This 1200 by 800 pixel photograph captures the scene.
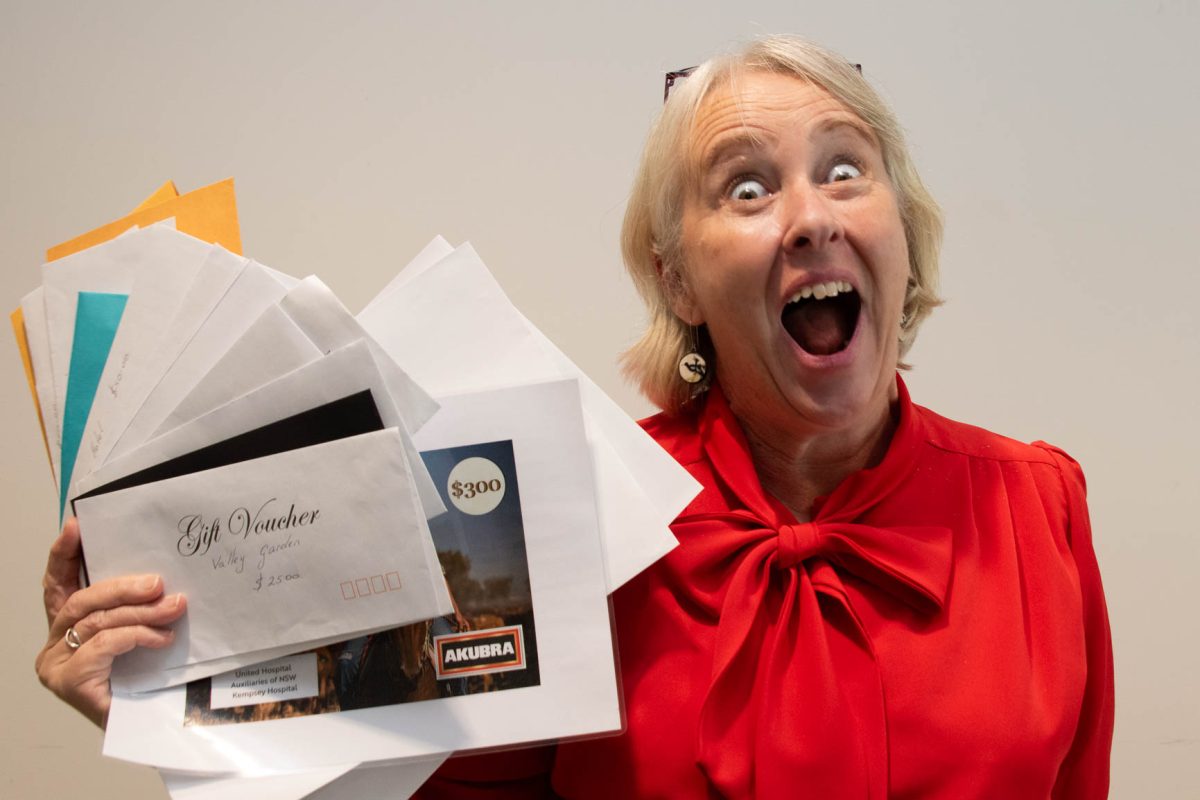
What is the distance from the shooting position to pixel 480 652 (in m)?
0.79

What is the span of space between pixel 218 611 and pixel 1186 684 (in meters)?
1.47

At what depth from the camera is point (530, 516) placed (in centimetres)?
83

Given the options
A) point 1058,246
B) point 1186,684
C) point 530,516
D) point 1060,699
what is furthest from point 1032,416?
point 530,516

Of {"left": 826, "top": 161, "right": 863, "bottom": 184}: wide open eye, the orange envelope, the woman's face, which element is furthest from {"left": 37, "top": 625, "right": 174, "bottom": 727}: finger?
{"left": 826, "top": 161, "right": 863, "bottom": 184}: wide open eye

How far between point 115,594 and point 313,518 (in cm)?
18

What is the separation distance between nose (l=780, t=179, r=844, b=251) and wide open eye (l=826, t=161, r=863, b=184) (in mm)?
30

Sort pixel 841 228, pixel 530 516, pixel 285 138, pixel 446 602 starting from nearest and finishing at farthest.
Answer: pixel 446 602
pixel 530 516
pixel 841 228
pixel 285 138

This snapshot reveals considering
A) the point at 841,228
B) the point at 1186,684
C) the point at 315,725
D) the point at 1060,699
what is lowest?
the point at 1186,684

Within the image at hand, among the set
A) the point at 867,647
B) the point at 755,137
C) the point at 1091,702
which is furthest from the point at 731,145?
the point at 1091,702

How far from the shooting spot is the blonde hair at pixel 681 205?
40.8 inches

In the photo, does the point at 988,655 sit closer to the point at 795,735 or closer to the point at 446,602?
the point at 795,735

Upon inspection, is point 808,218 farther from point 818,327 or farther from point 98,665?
point 98,665

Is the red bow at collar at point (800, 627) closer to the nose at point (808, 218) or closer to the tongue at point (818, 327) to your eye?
the tongue at point (818, 327)

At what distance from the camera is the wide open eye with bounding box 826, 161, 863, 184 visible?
1003 millimetres
